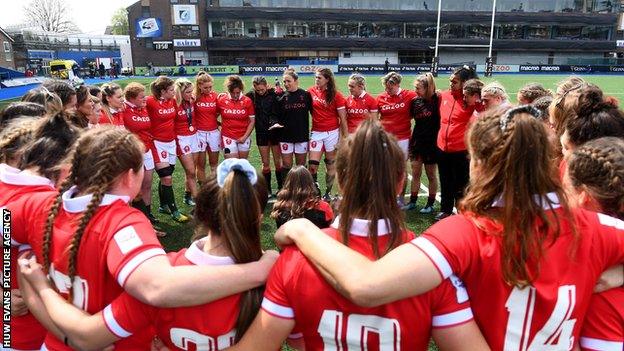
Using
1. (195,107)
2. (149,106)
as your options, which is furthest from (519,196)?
(195,107)

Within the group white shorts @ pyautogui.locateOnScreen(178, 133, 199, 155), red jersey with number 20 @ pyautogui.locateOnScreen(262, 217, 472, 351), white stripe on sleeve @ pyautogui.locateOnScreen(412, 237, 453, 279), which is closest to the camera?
white stripe on sleeve @ pyautogui.locateOnScreen(412, 237, 453, 279)

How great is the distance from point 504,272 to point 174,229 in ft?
16.9

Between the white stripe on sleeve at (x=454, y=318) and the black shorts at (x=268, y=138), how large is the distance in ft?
19.1

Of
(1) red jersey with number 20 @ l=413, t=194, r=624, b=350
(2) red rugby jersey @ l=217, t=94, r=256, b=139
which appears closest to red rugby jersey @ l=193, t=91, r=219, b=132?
(2) red rugby jersey @ l=217, t=94, r=256, b=139

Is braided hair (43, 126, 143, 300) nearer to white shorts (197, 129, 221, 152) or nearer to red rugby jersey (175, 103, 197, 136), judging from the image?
red rugby jersey (175, 103, 197, 136)

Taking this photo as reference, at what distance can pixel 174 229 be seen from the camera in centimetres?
584

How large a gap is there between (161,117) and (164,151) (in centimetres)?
49

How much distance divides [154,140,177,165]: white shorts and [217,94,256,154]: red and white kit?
1031mm

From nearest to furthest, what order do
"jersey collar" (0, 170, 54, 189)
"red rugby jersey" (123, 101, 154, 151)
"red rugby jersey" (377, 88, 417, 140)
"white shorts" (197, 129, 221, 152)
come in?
"jersey collar" (0, 170, 54, 189)
"red rugby jersey" (123, 101, 154, 151)
"red rugby jersey" (377, 88, 417, 140)
"white shorts" (197, 129, 221, 152)

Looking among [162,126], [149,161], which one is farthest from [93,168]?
[162,126]

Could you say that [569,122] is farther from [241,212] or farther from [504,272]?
[241,212]

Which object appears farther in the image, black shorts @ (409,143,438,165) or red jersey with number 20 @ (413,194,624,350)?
black shorts @ (409,143,438,165)

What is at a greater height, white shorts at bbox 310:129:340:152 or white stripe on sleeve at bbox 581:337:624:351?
white stripe on sleeve at bbox 581:337:624:351

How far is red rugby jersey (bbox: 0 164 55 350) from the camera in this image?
185 centimetres
